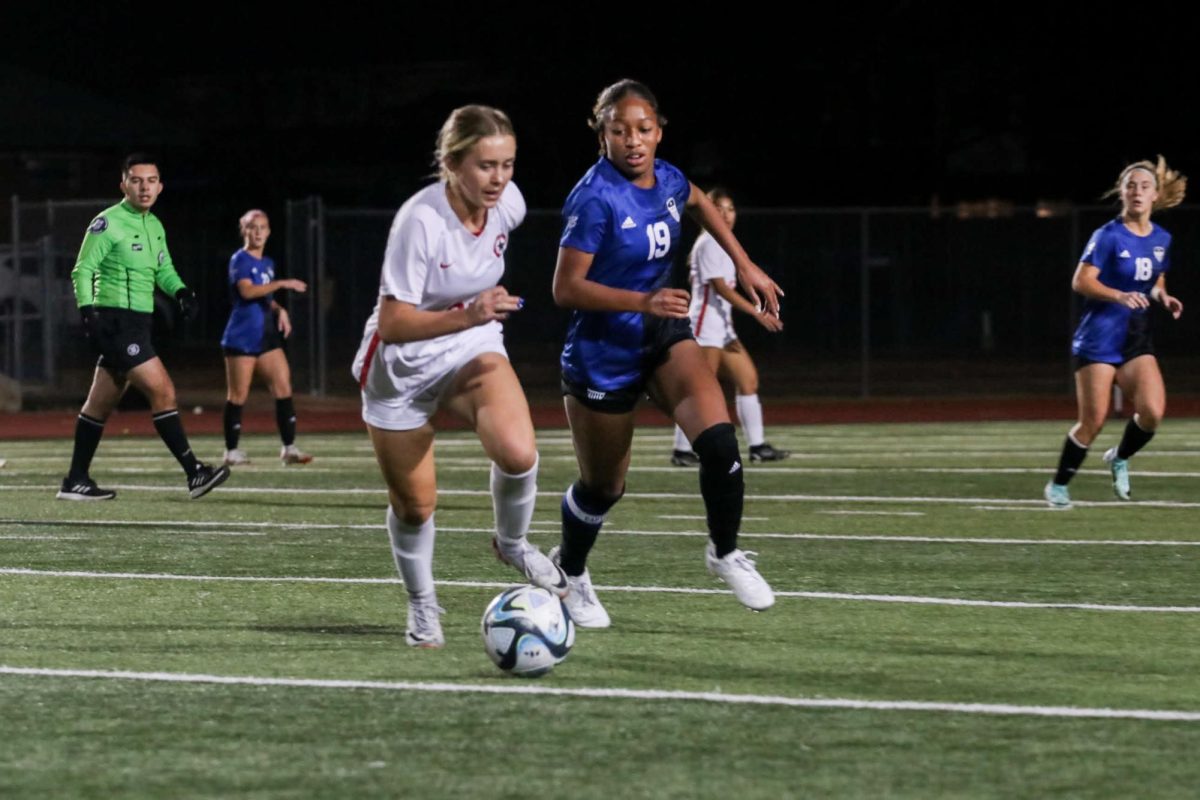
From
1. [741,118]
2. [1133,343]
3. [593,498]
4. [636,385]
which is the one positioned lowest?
[593,498]

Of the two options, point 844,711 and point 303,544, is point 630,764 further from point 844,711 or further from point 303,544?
point 303,544

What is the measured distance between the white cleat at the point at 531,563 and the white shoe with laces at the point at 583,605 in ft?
0.28

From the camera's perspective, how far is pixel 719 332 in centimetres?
1559

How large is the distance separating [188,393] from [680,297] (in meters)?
21.8

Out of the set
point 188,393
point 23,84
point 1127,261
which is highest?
point 23,84

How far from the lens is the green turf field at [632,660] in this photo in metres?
5.23

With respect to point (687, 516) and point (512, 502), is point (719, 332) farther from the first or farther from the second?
point (512, 502)

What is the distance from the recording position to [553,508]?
12391 millimetres

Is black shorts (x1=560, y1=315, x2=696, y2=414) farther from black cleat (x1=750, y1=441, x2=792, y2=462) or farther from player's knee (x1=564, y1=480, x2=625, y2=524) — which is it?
black cleat (x1=750, y1=441, x2=792, y2=462)

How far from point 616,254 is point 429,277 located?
96 centimetres

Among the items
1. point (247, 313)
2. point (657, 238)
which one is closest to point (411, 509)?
point (657, 238)

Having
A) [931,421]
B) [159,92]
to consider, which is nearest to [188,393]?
[931,421]

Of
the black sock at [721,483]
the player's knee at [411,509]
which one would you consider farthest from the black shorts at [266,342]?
the player's knee at [411,509]

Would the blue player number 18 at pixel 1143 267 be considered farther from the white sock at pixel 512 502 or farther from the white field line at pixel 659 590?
the white sock at pixel 512 502
